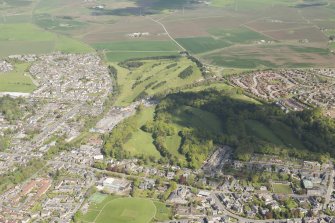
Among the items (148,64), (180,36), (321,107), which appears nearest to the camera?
(321,107)

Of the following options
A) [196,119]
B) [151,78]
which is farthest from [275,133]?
[151,78]

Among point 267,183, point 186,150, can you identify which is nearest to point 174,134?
point 186,150

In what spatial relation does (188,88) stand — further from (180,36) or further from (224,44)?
(180,36)

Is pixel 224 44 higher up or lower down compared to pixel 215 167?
higher up

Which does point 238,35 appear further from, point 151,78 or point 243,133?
point 243,133

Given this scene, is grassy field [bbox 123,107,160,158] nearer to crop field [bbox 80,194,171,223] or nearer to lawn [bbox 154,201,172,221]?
crop field [bbox 80,194,171,223]

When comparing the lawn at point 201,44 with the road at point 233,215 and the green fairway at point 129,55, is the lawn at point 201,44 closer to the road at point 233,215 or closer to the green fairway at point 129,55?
the green fairway at point 129,55

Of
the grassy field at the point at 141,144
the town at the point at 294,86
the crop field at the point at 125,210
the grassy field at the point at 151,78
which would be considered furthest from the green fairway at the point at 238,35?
the crop field at the point at 125,210
